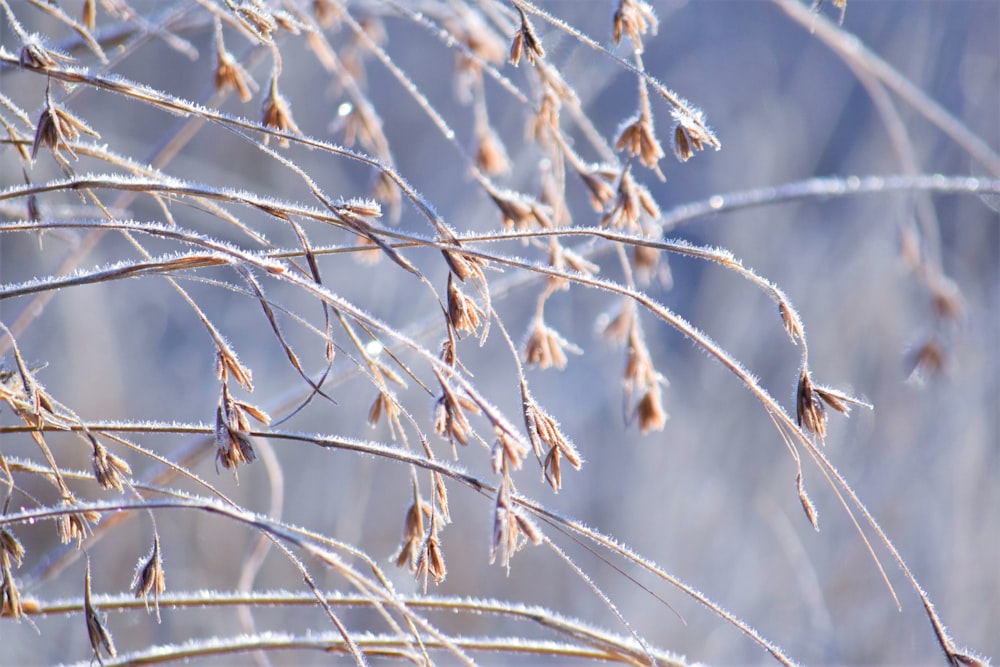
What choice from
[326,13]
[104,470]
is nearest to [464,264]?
[104,470]

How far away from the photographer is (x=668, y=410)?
96.0 inches

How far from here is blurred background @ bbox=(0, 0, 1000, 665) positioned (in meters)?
1.85

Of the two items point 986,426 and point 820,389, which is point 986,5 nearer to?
point 986,426

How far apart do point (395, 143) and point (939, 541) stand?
3734mm

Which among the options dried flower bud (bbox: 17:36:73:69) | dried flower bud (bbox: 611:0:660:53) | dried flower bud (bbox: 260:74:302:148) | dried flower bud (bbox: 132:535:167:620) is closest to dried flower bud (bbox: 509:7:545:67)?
dried flower bud (bbox: 611:0:660:53)

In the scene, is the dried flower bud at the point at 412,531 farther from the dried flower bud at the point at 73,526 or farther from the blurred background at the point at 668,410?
the blurred background at the point at 668,410

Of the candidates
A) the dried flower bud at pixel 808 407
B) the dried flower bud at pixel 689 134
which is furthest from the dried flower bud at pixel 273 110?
the dried flower bud at pixel 808 407

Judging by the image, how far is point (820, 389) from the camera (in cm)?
55

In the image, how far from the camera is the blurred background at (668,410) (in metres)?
1.85

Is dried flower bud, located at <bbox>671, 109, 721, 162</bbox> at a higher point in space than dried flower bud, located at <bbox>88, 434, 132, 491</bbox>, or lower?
higher

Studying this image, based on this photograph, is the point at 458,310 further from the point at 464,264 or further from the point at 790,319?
the point at 790,319

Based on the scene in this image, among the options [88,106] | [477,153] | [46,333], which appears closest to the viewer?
[477,153]

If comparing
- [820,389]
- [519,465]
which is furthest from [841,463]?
[519,465]

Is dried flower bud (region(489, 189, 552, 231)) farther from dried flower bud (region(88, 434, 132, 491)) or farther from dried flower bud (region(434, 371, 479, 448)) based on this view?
dried flower bud (region(88, 434, 132, 491))
